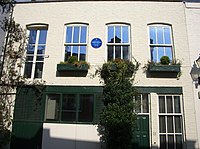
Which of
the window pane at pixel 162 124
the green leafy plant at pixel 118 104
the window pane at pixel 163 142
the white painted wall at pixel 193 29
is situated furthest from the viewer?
the white painted wall at pixel 193 29

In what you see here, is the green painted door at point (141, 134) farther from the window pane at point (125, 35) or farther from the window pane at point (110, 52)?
the window pane at point (125, 35)

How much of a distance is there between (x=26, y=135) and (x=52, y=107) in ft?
4.99

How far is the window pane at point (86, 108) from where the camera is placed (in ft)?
30.1

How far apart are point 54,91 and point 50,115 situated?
1012 millimetres

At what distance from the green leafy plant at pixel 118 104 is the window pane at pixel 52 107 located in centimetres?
192

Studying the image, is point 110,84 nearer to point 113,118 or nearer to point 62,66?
point 113,118

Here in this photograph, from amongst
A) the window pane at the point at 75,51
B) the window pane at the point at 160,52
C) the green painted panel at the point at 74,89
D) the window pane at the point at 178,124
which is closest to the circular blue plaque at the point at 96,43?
the window pane at the point at 75,51

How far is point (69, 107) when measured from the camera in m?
9.36

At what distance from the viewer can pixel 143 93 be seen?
9312mm

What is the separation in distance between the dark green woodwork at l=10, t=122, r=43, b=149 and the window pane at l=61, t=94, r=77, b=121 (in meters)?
1.09

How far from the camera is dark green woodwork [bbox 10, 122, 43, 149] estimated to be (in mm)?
9078

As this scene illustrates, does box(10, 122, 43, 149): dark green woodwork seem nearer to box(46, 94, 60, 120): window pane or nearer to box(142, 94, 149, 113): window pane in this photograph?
box(46, 94, 60, 120): window pane

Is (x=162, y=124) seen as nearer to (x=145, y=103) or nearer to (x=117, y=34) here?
(x=145, y=103)

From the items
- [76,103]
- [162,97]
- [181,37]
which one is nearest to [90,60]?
[76,103]
